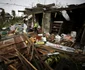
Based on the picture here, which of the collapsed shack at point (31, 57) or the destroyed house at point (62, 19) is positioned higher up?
the destroyed house at point (62, 19)

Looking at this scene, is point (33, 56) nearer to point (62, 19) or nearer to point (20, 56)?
point (20, 56)

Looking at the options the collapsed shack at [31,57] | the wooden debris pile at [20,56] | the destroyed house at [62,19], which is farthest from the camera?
the destroyed house at [62,19]

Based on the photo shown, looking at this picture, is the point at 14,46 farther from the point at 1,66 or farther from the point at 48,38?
the point at 48,38

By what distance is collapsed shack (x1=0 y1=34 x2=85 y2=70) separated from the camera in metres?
5.97

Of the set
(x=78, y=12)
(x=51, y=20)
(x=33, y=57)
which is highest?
(x=78, y=12)

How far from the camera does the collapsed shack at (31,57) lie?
597cm

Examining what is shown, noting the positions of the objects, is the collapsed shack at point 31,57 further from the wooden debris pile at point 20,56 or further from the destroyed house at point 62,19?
the destroyed house at point 62,19

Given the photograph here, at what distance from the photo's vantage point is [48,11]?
12.9m

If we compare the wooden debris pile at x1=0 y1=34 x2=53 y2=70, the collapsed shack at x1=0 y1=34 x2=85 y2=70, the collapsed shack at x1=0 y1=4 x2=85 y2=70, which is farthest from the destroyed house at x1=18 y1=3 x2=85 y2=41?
the wooden debris pile at x1=0 y1=34 x2=53 y2=70

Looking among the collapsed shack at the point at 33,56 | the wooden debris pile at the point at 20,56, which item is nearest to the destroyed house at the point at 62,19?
the collapsed shack at the point at 33,56

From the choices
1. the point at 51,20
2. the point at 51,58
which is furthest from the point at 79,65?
the point at 51,20

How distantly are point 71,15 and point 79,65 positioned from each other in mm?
6148

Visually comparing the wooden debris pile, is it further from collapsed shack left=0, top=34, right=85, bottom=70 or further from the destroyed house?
the destroyed house

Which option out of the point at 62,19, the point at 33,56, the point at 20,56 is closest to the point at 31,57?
the point at 33,56
